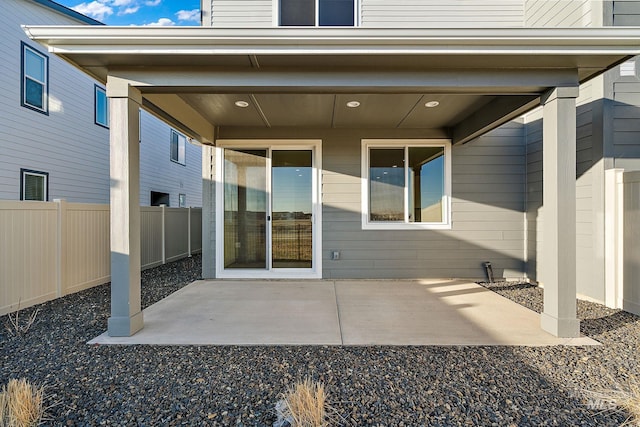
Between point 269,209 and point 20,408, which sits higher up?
point 269,209

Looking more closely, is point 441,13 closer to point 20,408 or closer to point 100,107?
point 20,408

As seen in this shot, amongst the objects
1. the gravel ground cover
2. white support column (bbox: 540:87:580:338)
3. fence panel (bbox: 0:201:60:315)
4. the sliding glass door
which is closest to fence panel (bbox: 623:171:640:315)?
the gravel ground cover

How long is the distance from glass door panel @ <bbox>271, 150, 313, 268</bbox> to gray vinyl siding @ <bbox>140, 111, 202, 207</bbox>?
6.36 metres

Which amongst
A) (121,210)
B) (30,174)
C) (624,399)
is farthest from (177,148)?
(624,399)

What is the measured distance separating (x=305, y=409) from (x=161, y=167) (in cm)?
1142

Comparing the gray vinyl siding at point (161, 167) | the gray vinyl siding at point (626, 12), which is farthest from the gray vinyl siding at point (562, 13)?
the gray vinyl siding at point (161, 167)

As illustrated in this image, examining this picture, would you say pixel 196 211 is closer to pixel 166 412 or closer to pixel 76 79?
pixel 76 79

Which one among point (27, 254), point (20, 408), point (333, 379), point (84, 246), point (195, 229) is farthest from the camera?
point (195, 229)

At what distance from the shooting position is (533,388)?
224 centimetres

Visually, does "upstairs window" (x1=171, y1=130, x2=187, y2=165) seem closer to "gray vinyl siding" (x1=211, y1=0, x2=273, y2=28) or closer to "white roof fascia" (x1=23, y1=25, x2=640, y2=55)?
"gray vinyl siding" (x1=211, y1=0, x2=273, y2=28)

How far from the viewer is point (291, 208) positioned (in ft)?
19.0

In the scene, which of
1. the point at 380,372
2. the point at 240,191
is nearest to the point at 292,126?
the point at 240,191

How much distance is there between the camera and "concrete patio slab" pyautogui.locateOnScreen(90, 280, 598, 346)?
3070 mm

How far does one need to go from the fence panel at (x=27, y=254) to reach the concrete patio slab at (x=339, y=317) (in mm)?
1597
